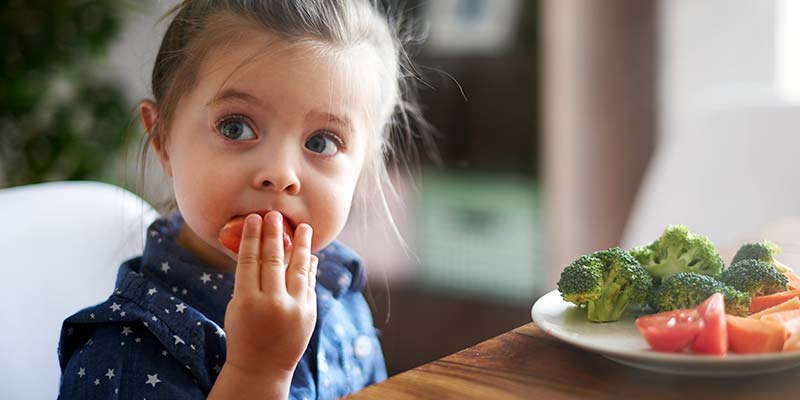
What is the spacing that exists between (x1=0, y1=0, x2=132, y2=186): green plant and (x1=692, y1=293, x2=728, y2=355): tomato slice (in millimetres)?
2267

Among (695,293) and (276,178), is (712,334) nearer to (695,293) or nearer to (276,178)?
(695,293)

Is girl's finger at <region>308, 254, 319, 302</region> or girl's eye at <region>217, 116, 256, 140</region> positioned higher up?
girl's eye at <region>217, 116, 256, 140</region>

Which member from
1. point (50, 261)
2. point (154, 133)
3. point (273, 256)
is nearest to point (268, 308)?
point (273, 256)

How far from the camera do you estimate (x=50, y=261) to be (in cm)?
119

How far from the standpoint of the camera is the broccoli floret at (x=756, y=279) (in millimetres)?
754

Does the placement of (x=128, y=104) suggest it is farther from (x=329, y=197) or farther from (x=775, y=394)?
(x=775, y=394)

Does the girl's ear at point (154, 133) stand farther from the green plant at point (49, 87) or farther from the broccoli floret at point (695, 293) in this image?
the green plant at point (49, 87)

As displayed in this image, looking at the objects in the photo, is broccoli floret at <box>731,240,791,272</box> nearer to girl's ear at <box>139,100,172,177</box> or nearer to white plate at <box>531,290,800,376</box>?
white plate at <box>531,290,800,376</box>

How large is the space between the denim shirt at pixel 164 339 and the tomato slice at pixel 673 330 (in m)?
0.52

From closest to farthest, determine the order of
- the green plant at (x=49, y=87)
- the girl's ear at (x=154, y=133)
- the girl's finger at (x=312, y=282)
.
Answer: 1. the girl's finger at (x=312, y=282)
2. the girl's ear at (x=154, y=133)
3. the green plant at (x=49, y=87)

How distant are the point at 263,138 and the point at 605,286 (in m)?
0.43

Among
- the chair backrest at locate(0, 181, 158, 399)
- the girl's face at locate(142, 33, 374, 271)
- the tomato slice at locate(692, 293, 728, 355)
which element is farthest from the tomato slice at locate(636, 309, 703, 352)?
the chair backrest at locate(0, 181, 158, 399)

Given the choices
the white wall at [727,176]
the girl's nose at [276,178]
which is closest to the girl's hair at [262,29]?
the girl's nose at [276,178]

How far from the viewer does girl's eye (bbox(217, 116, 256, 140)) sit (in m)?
0.97
